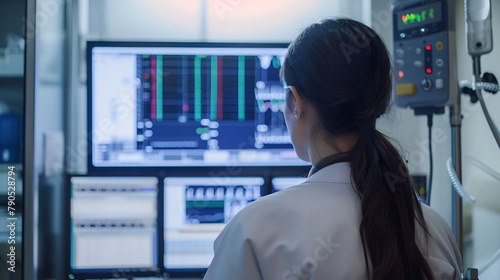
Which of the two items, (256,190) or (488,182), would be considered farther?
(256,190)

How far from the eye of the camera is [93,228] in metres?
1.56

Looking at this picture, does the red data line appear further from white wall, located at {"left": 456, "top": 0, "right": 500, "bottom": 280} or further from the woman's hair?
white wall, located at {"left": 456, "top": 0, "right": 500, "bottom": 280}

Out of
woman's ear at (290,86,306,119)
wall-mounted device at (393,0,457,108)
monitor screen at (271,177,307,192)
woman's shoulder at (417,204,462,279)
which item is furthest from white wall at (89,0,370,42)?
woman's shoulder at (417,204,462,279)

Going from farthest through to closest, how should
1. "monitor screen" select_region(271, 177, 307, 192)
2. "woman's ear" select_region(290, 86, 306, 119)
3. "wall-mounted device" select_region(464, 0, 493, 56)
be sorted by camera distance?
"monitor screen" select_region(271, 177, 307, 192) → "wall-mounted device" select_region(464, 0, 493, 56) → "woman's ear" select_region(290, 86, 306, 119)

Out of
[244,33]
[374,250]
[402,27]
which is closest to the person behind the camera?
[374,250]

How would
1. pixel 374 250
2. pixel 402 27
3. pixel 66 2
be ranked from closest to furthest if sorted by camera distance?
1. pixel 374 250
2. pixel 402 27
3. pixel 66 2

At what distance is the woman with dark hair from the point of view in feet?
2.27

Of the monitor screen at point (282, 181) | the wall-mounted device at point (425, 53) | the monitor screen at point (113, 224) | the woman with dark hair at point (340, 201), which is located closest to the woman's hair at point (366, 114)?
the woman with dark hair at point (340, 201)

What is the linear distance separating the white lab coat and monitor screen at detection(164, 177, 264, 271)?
33.3 inches

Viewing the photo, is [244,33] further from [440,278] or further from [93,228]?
[440,278]

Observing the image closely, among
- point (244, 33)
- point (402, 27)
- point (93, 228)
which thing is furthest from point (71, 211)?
point (402, 27)

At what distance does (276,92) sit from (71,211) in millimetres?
866

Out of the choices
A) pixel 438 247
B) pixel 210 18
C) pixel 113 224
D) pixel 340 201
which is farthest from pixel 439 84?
pixel 113 224

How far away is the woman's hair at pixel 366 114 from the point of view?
708mm
